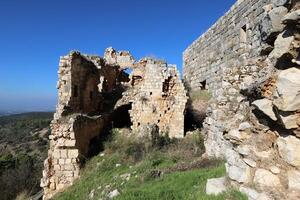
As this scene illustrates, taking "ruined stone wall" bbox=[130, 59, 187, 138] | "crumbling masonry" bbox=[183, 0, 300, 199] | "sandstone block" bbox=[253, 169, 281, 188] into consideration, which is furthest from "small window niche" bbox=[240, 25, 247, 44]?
"sandstone block" bbox=[253, 169, 281, 188]

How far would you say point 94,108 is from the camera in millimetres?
15961

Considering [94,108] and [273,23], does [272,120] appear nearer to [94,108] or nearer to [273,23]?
[273,23]

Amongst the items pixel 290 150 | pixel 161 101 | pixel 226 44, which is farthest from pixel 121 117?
pixel 290 150

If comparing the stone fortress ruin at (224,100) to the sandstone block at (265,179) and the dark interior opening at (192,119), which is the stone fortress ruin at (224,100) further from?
the dark interior opening at (192,119)

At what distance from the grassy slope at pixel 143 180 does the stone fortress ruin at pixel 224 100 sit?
0.54 m

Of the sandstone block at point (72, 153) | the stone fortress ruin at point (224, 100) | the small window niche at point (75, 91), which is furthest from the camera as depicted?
the small window niche at point (75, 91)

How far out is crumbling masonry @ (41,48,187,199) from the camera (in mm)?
11656

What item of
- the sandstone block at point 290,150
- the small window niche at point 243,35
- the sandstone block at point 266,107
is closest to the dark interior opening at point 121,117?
the small window niche at point 243,35

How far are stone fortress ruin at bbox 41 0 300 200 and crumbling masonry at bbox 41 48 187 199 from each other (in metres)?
0.04

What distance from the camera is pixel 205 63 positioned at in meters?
15.2

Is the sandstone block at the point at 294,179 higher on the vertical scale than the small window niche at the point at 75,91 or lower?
lower

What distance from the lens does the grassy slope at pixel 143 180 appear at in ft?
20.3

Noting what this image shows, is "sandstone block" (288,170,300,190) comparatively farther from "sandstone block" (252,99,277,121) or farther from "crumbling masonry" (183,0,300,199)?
"sandstone block" (252,99,277,121)

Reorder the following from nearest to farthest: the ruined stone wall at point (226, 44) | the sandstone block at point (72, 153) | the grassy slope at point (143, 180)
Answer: the grassy slope at point (143, 180) < the ruined stone wall at point (226, 44) < the sandstone block at point (72, 153)
